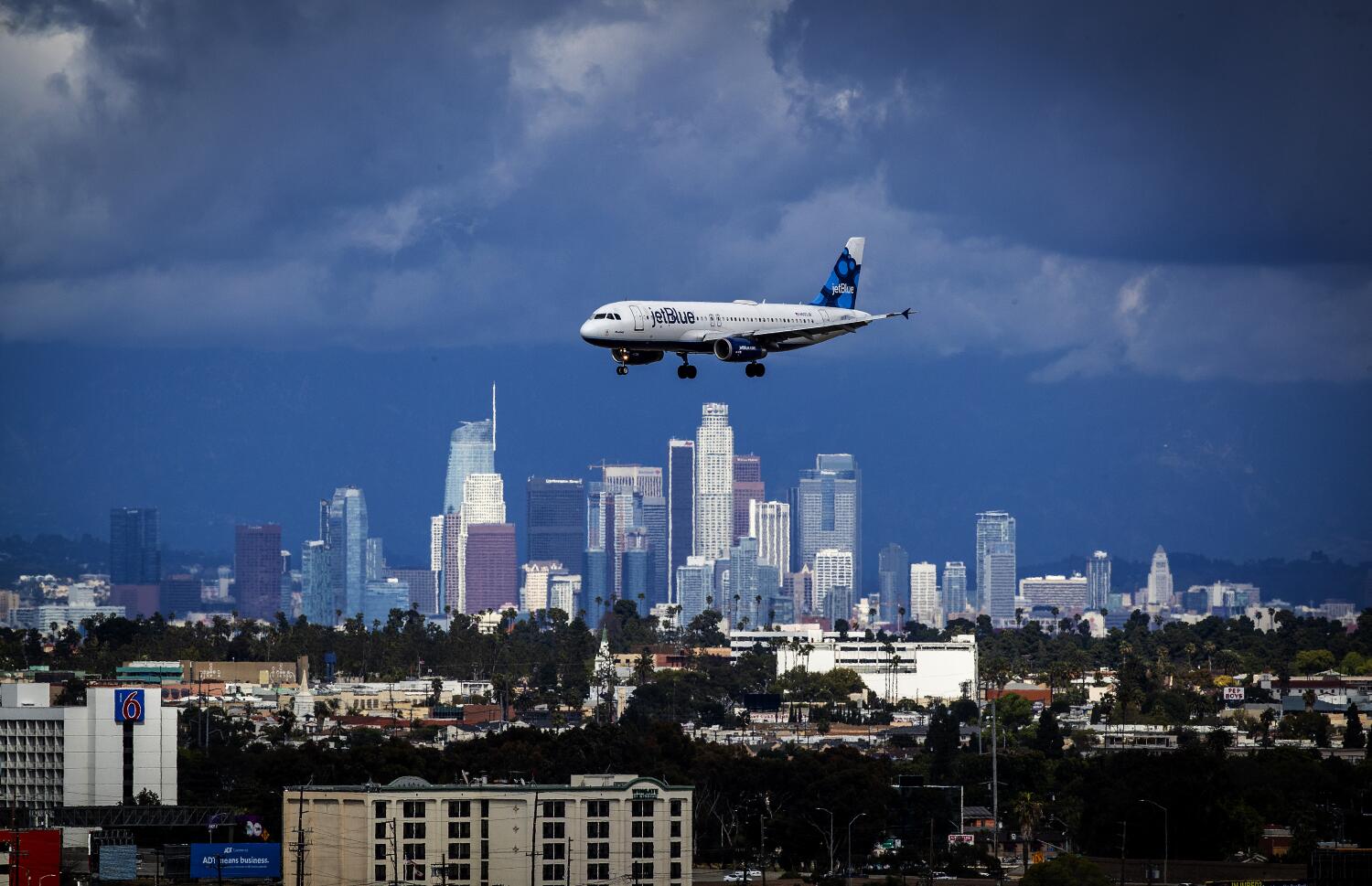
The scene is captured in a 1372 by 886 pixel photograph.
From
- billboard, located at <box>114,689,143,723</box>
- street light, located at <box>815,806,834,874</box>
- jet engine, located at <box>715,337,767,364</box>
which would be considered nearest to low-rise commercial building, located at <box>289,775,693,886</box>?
street light, located at <box>815,806,834,874</box>

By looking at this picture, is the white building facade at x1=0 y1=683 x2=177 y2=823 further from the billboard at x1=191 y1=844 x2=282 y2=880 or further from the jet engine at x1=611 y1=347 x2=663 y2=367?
the jet engine at x1=611 y1=347 x2=663 y2=367

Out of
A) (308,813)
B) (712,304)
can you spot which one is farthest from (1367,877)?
(308,813)

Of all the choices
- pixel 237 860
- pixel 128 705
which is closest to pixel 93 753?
pixel 128 705

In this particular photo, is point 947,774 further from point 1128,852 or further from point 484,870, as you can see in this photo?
point 484,870

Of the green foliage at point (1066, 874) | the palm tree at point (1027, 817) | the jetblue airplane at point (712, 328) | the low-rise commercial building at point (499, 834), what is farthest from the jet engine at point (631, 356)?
the palm tree at point (1027, 817)

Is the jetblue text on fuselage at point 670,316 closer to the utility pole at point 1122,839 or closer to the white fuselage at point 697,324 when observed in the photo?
the white fuselage at point 697,324

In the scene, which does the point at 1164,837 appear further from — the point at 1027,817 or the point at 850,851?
the point at 1027,817

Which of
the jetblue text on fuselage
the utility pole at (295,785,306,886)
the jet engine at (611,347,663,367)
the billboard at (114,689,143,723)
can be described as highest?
the jetblue text on fuselage

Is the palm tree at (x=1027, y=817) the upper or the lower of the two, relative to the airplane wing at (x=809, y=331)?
lower
